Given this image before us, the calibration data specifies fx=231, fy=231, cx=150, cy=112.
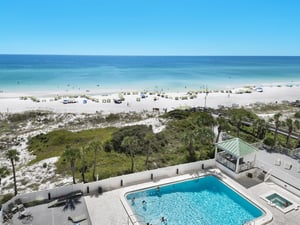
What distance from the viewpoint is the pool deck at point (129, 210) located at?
1211 centimetres

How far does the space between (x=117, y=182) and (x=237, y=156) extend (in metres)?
8.41

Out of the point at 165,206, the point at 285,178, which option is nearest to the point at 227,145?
the point at 285,178

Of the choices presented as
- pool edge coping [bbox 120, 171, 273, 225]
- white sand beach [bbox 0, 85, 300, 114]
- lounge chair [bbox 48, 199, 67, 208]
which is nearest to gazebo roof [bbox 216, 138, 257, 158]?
pool edge coping [bbox 120, 171, 273, 225]

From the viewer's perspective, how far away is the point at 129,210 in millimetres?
12727

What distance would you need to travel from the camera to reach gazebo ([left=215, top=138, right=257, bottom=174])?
16.4 m

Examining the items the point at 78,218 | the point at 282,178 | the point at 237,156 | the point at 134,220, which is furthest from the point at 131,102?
the point at 78,218

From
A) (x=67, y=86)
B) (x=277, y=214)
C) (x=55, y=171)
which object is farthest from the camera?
(x=67, y=86)

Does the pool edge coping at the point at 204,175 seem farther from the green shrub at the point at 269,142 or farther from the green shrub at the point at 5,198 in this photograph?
the green shrub at the point at 269,142

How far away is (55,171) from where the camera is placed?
17281 millimetres

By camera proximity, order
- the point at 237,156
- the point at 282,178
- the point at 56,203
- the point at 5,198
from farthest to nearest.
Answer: the point at 237,156 → the point at 282,178 → the point at 5,198 → the point at 56,203

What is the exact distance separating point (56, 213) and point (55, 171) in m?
5.51

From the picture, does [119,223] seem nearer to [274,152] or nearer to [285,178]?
[285,178]

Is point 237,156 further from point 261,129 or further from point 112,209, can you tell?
point 261,129

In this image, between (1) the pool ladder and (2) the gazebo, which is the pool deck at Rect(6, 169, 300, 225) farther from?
(2) the gazebo
